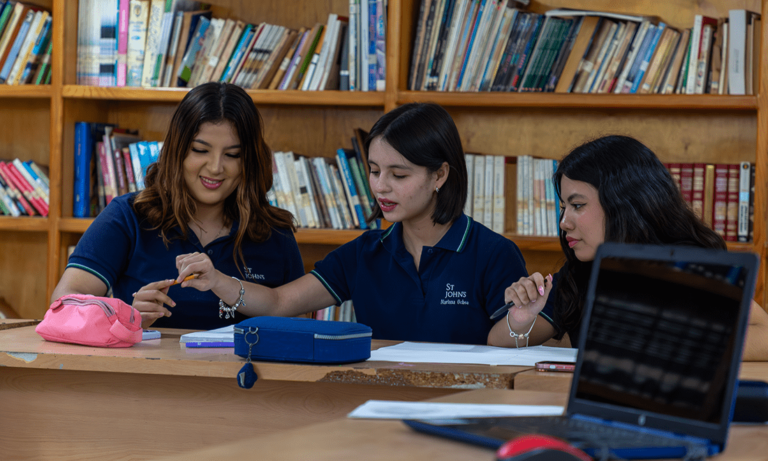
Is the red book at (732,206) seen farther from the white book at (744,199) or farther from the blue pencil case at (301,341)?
the blue pencil case at (301,341)

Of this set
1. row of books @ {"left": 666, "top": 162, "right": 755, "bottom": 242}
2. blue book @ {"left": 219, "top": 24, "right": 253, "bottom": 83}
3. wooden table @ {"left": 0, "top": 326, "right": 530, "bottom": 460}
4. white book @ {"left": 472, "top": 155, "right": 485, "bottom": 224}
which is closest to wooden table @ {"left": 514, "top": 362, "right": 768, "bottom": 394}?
wooden table @ {"left": 0, "top": 326, "right": 530, "bottom": 460}

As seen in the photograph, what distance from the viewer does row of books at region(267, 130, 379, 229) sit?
267 cm

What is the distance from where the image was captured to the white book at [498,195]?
258cm

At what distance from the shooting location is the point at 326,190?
2682 millimetres

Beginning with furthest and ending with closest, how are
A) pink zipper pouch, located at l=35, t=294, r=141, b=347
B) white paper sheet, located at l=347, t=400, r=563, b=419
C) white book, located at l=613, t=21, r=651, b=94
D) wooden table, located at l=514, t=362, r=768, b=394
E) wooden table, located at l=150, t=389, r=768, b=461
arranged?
white book, located at l=613, t=21, r=651, b=94
pink zipper pouch, located at l=35, t=294, r=141, b=347
wooden table, located at l=514, t=362, r=768, b=394
white paper sheet, located at l=347, t=400, r=563, b=419
wooden table, located at l=150, t=389, r=768, b=461

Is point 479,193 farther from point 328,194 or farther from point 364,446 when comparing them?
point 364,446

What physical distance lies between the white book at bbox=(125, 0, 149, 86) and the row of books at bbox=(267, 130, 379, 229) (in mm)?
631

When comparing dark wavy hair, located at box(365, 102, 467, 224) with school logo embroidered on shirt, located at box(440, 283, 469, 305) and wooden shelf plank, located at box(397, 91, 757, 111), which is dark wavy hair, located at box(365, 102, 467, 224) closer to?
school logo embroidered on shirt, located at box(440, 283, 469, 305)

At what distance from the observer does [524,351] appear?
1548 millimetres

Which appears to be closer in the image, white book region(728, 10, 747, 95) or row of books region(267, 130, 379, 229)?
white book region(728, 10, 747, 95)

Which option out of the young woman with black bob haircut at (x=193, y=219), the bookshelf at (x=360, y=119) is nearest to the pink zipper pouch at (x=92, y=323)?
the young woman with black bob haircut at (x=193, y=219)

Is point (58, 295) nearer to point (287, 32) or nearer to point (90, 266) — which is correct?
point (90, 266)

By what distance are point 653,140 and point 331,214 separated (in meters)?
1.18

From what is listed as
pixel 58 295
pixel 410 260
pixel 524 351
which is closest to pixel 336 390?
pixel 524 351
